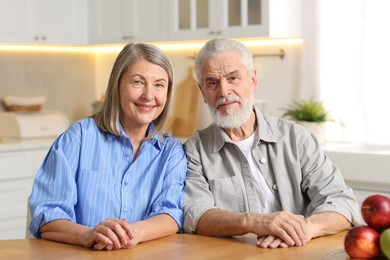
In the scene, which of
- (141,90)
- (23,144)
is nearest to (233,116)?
(141,90)

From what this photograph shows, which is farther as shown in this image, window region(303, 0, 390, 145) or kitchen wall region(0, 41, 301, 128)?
kitchen wall region(0, 41, 301, 128)

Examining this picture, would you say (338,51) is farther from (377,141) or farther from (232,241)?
(232,241)

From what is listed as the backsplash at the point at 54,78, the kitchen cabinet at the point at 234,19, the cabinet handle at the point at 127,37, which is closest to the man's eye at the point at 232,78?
the kitchen cabinet at the point at 234,19

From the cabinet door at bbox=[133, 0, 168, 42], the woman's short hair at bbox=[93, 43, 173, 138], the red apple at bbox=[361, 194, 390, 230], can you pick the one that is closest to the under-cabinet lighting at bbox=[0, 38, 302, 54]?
the cabinet door at bbox=[133, 0, 168, 42]

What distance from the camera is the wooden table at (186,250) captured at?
7.15 feet

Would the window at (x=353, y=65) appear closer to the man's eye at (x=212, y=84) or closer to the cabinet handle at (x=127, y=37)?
the cabinet handle at (x=127, y=37)

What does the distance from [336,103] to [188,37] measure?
1.12 meters

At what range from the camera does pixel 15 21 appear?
5.38m

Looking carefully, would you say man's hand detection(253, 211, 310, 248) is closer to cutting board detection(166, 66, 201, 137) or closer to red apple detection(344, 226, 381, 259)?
red apple detection(344, 226, 381, 259)

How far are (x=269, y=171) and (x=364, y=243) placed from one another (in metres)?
0.88

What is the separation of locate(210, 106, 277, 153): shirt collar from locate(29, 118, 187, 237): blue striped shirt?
22 cm

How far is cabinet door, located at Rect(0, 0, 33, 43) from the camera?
531cm

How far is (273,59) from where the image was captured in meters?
5.19

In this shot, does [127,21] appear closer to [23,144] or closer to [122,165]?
[23,144]
